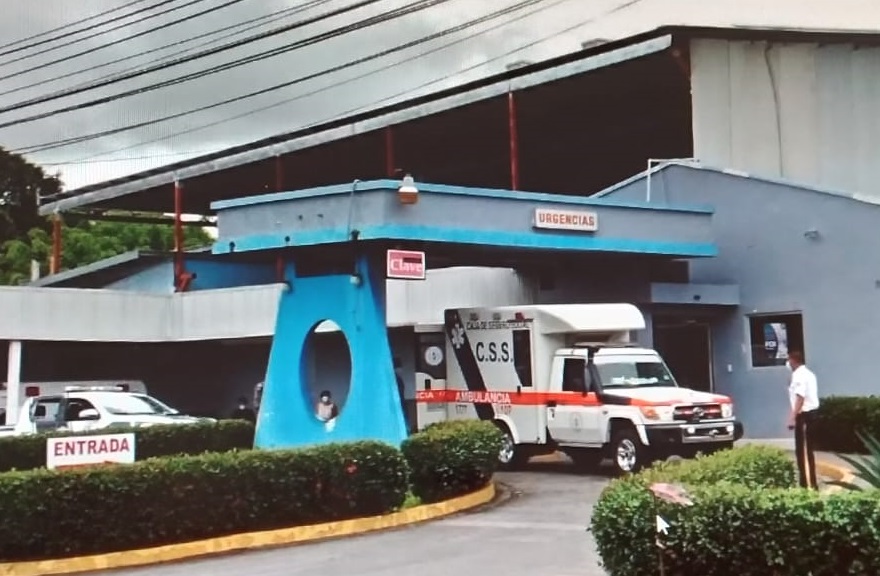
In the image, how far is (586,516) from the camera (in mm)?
15438

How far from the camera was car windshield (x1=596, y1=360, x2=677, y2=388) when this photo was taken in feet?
66.2

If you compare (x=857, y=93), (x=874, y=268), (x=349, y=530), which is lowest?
(x=349, y=530)

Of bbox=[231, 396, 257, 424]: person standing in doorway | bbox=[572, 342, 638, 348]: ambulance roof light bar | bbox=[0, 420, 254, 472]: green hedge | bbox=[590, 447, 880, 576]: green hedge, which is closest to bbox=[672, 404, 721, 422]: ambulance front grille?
bbox=[572, 342, 638, 348]: ambulance roof light bar

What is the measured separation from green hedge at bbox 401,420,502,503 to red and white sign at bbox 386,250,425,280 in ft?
11.8

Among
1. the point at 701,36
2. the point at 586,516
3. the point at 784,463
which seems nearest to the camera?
the point at 784,463

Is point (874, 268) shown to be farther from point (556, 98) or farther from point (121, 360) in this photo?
point (121, 360)

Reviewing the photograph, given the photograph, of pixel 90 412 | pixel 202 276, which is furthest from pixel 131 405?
pixel 202 276

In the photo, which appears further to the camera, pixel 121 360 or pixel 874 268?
pixel 121 360

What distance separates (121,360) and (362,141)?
10.1m

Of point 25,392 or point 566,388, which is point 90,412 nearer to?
point 566,388

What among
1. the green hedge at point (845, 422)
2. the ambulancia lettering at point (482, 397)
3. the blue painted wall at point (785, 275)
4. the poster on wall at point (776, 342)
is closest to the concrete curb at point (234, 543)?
the ambulancia lettering at point (482, 397)

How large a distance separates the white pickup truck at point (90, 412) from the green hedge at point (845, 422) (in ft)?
37.6

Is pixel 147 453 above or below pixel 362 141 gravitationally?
below

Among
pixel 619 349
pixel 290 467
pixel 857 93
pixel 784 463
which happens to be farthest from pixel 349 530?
pixel 857 93
